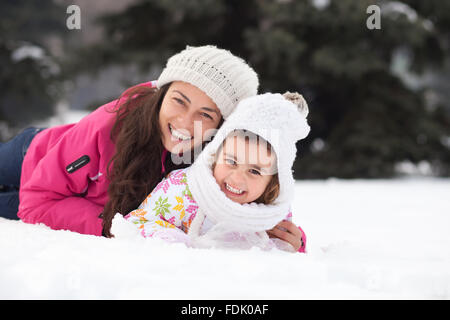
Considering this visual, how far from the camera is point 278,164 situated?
1.38 metres

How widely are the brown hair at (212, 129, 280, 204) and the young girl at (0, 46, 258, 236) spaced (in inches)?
9.9

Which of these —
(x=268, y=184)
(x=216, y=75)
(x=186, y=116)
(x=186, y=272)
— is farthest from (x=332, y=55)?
(x=186, y=272)

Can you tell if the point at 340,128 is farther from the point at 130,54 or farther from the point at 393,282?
the point at 393,282

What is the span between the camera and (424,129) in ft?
17.0

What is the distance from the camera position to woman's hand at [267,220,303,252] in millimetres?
1493

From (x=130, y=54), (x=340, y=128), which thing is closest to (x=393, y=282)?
(x=340, y=128)

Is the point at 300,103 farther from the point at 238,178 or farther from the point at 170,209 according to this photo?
the point at 170,209

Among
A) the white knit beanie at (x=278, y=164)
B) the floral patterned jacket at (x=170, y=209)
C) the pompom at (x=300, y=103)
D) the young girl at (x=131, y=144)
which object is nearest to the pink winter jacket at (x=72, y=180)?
the young girl at (x=131, y=144)

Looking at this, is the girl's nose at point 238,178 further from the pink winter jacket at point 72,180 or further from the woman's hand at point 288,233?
the pink winter jacket at point 72,180

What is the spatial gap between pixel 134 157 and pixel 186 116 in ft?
0.89

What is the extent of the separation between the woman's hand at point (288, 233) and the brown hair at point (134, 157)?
1.56 ft

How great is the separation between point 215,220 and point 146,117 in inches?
21.9

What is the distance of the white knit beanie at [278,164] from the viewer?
1.34m

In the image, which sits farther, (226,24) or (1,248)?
(226,24)
